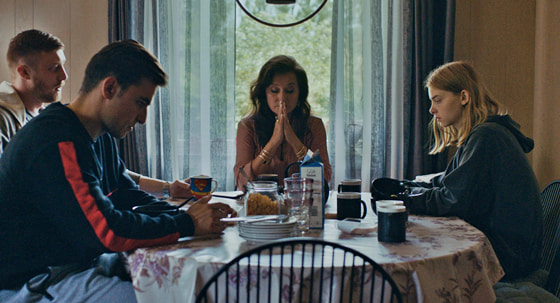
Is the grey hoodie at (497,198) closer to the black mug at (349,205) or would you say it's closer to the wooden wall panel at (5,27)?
the black mug at (349,205)

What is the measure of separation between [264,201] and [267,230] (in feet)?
0.51

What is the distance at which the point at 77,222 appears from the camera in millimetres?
1284

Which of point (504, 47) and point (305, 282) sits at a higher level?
point (504, 47)

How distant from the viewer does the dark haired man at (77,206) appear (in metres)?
1.29

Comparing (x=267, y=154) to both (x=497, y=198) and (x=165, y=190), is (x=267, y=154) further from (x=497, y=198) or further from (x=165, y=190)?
(x=497, y=198)

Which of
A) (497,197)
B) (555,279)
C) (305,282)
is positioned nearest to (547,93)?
(497,197)

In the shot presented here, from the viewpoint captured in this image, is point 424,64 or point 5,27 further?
point 5,27

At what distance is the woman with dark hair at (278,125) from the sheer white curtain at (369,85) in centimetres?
77

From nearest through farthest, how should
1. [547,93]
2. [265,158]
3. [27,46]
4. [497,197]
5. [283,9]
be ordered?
[497,197]
[283,9]
[265,158]
[27,46]
[547,93]

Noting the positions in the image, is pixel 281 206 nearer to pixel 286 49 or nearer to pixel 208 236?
pixel 208 236

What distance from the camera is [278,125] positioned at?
255 cm

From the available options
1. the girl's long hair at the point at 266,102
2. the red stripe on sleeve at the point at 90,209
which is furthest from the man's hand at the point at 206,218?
the girl's long hair at the point at 266,102

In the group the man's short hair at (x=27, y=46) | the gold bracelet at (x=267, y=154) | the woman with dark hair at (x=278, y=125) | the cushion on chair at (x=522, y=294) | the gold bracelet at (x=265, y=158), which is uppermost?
the man's short hair at (x=27, y=46)

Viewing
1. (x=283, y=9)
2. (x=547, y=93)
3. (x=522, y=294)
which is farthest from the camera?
(x=547, y=93)
